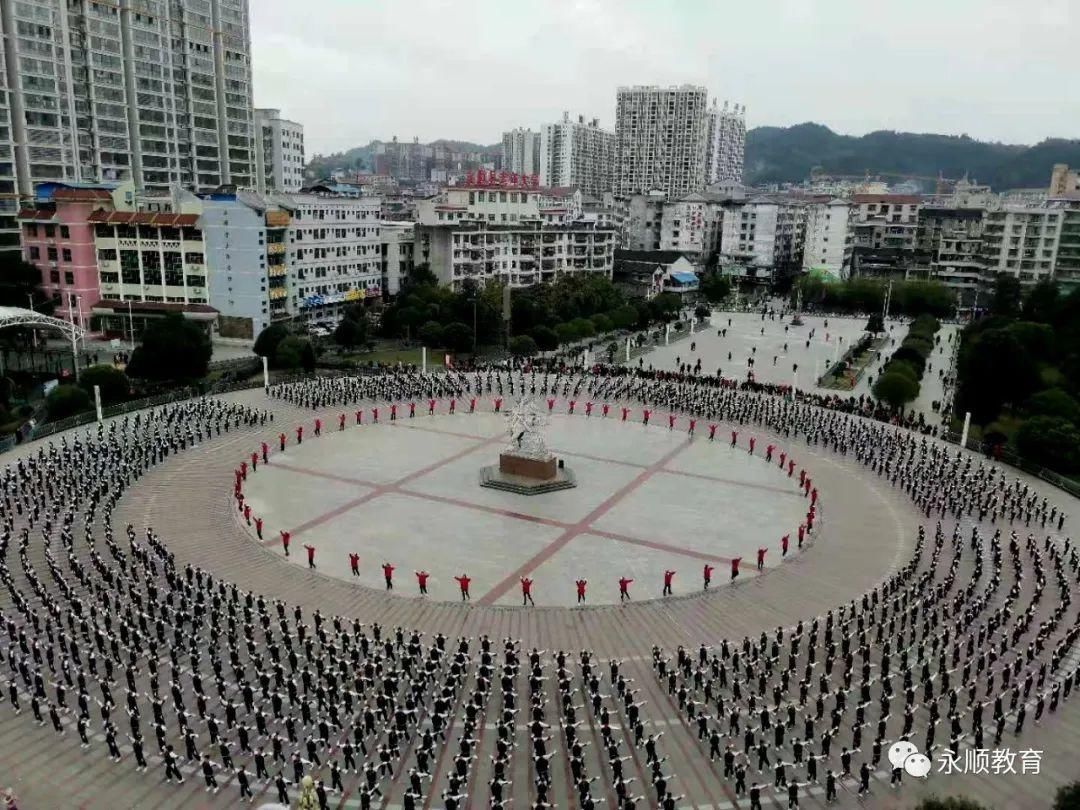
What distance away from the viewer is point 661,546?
72.4 ft

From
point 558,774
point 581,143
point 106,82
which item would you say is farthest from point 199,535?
point 581,143

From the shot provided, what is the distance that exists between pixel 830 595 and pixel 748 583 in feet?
6.11

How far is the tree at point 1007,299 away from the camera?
6491 centimetres

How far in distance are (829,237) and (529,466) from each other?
7884 centimetres

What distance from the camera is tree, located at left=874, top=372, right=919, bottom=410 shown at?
38.7 meters

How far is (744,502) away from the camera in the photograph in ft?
84.9

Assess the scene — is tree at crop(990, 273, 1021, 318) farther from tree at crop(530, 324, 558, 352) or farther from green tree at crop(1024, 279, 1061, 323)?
tree at crop(530, 324, 558, 352)

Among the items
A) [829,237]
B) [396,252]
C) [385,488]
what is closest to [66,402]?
[385,488]

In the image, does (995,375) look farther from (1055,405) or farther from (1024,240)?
(1024,240)

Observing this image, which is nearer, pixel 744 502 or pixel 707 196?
pixel 744 502

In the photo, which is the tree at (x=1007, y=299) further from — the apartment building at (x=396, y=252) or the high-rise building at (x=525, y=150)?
the high-rise building at (x=525, y=150)

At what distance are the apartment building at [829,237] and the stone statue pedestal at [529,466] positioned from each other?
74862 mm

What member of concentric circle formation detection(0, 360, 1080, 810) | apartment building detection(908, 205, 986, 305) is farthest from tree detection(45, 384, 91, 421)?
apartment building detection(908, 205, 986, 305)

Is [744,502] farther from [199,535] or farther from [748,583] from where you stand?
[199,535]
